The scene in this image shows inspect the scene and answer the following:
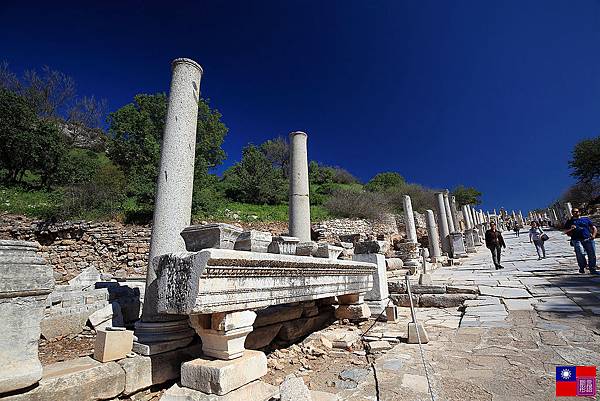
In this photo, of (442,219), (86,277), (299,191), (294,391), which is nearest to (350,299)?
(294,391)

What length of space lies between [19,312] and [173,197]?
227cm

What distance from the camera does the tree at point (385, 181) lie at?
39.8 m

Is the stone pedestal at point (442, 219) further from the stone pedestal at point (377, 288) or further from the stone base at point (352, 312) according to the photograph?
the stone base at point (352, 312)

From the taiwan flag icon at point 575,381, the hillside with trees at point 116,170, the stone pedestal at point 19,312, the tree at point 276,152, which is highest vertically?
the tree at point 276,152

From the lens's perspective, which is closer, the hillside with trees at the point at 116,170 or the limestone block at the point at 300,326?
the limestone block at the point at 300,326

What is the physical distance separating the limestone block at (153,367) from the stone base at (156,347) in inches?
1.4

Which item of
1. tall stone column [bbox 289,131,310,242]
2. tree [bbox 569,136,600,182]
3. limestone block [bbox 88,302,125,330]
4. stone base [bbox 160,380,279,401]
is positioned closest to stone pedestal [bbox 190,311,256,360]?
stone base [bbox 160,380,279,401]

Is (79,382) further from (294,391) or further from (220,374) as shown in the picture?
(294,391)

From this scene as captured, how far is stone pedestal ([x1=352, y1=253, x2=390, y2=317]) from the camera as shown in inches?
225

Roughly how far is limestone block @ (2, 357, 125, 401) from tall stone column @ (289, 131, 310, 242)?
→ 18.0 ft

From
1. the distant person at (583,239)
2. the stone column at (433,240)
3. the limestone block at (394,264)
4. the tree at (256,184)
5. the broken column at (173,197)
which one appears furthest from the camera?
the tree at (256,184)

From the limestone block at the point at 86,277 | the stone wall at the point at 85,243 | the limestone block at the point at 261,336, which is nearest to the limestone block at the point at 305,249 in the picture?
the limestone block at the point at 261,336

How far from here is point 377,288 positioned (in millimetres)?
5816

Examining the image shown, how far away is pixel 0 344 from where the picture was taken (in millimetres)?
1994
